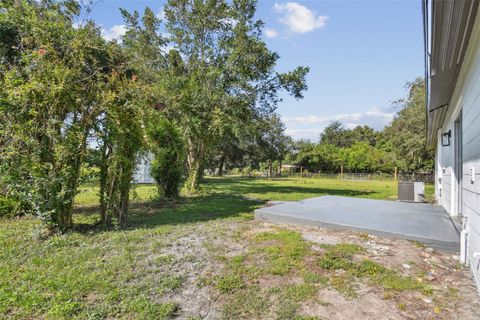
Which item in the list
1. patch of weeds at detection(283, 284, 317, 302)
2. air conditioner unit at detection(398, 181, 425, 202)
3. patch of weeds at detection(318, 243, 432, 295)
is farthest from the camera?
air conditioner unit at detection(398, 181, 425, 202)

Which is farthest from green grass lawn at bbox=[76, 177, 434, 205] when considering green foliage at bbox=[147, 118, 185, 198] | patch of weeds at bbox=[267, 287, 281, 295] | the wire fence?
the wire fence

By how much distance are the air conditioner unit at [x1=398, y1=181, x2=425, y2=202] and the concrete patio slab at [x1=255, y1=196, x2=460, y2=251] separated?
2.92m

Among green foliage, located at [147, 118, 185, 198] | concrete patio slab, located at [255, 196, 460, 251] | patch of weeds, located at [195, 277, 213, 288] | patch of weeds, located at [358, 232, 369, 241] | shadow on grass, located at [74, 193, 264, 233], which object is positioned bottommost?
patch of weeds, located at [195, 277, 213, 288]

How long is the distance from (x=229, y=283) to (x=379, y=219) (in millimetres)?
3636

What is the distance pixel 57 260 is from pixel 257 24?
12.6 m

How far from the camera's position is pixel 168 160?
29.8 feet

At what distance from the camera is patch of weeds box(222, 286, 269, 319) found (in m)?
2.29

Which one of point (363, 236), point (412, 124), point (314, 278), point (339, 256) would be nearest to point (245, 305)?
point (314, 278)

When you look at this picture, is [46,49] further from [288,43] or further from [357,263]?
[288,43]

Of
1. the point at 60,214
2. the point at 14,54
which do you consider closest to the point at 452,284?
the point at 60,214

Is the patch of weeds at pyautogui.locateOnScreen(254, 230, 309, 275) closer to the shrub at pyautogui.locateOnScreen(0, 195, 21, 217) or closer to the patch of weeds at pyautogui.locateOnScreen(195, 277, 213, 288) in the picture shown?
the patch of weeds at pyautogui.locateOnScreen(195, 277, 213, 288)

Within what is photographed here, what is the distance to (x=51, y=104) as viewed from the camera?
4.23 meters

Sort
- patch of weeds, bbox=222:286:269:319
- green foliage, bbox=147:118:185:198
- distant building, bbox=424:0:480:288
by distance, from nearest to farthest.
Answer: distant building, bbox=424:0:480:288 → patch of weeds, bbox=222:286:269:319 → green foliage, bbox=147:118:185:198

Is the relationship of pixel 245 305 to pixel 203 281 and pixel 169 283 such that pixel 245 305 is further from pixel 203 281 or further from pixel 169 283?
pixel 169 283
